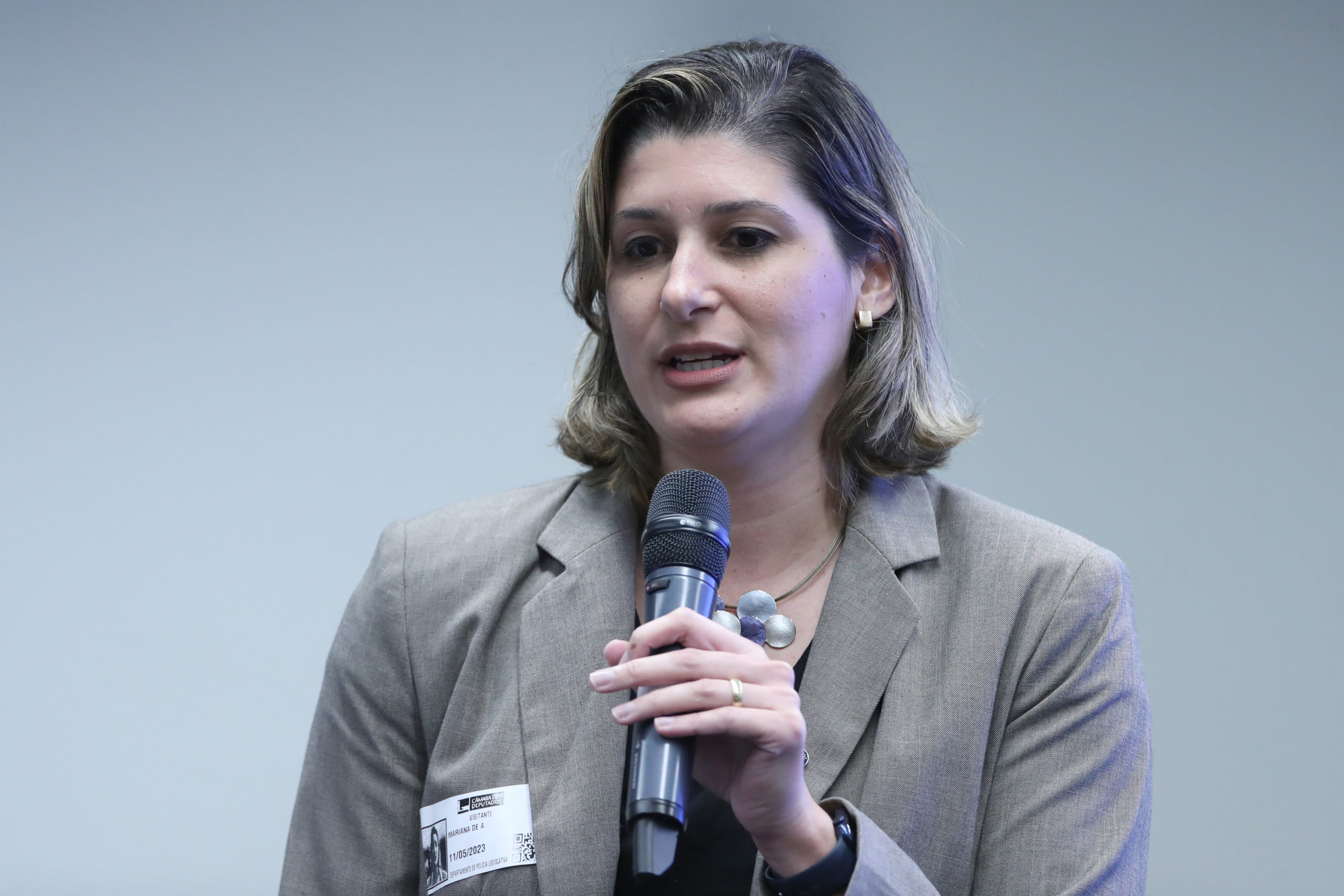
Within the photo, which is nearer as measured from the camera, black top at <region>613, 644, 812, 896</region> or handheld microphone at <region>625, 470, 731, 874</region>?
handheld microphone at <region>625, 470, 731, 874</region>

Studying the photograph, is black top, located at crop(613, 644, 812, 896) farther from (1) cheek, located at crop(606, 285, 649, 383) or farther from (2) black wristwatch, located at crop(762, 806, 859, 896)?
(1) cheek, located at crop(606, 285, 649, 383)

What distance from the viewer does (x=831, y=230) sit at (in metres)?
1.64

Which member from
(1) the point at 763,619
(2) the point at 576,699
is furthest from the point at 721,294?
(2) the point at 576,699

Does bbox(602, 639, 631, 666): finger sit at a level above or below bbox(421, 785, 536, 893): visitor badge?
above

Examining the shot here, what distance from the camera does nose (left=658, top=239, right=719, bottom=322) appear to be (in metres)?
1.51

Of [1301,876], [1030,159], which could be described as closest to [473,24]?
[1030,159]

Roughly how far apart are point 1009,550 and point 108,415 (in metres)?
2.24

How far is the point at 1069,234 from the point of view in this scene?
118 inches

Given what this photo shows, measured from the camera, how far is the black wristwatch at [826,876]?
1200mm

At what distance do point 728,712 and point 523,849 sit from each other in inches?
23.2

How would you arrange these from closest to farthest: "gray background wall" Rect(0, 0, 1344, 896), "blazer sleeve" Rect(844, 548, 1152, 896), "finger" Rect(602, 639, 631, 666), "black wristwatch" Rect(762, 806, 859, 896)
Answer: "finger" Rect(602, 639, 631, 666) → "black wristwatch" Rect(762, 806, 859, 896) → "blazer sleeve" Rect(844, 548, 1152, 896) → "gray background wall" Rect(0, 0, 1344, 896)

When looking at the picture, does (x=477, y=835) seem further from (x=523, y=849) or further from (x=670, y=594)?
(x=670, y=594)

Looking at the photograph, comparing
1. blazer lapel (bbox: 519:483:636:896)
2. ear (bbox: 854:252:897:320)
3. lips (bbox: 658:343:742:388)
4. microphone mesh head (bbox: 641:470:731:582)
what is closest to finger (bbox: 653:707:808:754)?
microphone mesh head (bbox: 641:470:731:582)

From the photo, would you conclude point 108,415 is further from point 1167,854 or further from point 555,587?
point 1167,854
